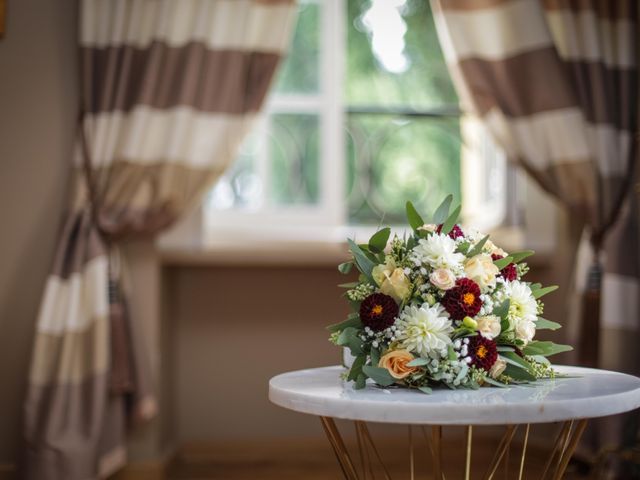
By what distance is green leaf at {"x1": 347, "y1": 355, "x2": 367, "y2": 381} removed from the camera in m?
1.47

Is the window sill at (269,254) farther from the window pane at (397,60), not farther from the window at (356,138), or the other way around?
the window pane at (397,60)

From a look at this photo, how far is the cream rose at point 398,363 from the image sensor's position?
4.60 ft

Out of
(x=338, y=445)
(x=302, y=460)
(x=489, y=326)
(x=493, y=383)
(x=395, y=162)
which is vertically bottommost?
(x=302, y=460)

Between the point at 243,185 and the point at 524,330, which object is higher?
the point at 243,185

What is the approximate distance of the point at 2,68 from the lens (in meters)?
2.90

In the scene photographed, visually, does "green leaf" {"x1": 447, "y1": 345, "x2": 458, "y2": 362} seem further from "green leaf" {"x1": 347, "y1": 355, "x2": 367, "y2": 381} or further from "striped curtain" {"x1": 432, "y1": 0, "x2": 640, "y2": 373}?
"striped curtain" {"x1": 432, "y1": 0, "x2": 640, "y2": 373}

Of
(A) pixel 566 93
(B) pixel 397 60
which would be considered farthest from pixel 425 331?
(B) pixel 397 60

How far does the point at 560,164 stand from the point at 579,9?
597mm

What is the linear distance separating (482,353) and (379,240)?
12.0 inches

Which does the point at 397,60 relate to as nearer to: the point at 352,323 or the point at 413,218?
the point at 413,218

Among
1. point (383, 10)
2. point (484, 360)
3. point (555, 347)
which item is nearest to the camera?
point (484, 360)

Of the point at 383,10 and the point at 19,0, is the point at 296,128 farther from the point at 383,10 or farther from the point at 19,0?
the point at 19,0

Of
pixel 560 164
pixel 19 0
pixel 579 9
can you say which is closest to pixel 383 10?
pixel 579 9

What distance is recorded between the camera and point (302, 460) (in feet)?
10.5
